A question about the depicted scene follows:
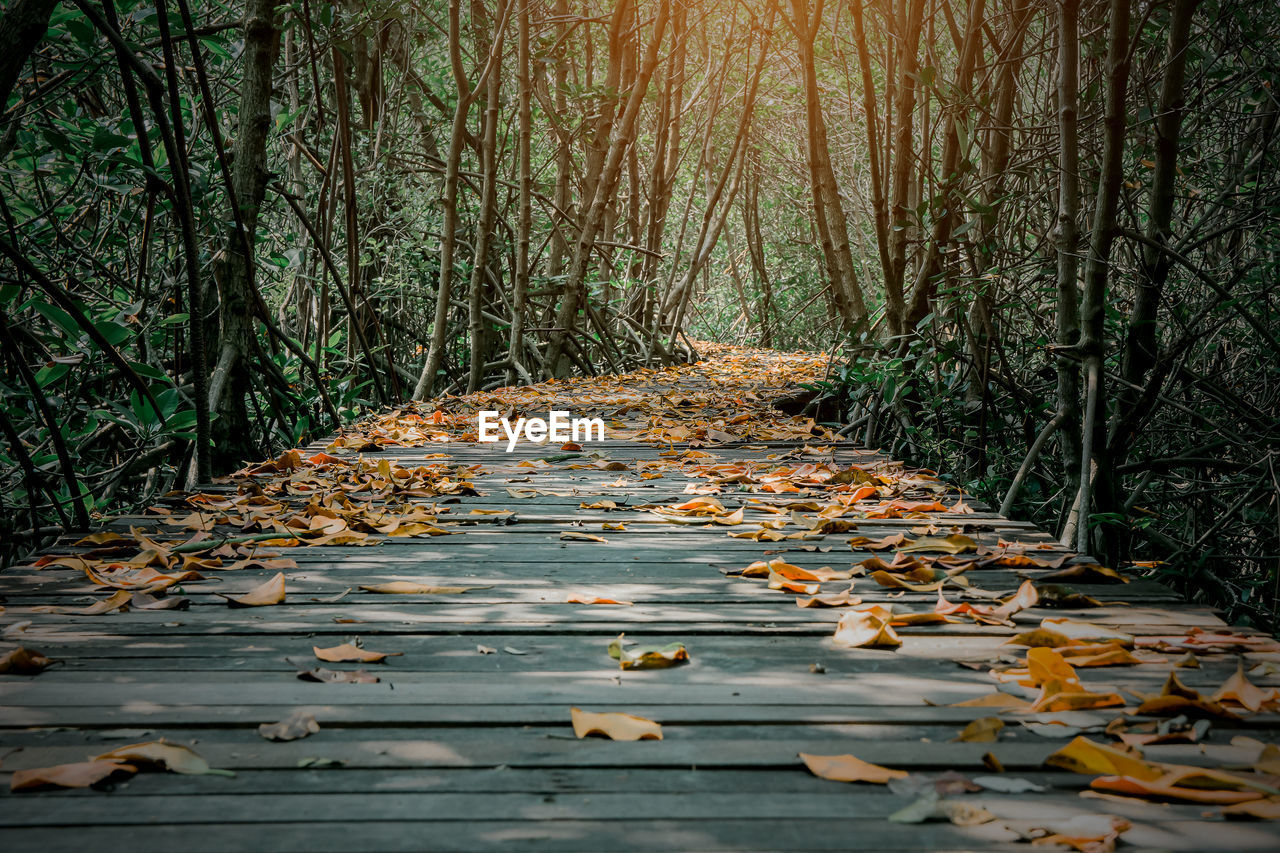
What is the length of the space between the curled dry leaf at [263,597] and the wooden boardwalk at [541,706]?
4cm

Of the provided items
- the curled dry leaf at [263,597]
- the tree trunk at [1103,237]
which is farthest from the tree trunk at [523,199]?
the curled dry leaf at [263,597]

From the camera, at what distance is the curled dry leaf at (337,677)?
1.42m

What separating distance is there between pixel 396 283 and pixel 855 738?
738 centimetres

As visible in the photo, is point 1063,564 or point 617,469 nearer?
point 1063,564

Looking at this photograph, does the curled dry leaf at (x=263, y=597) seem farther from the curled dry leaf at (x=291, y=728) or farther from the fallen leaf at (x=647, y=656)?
the fallen leaf at (x=647, y=656)

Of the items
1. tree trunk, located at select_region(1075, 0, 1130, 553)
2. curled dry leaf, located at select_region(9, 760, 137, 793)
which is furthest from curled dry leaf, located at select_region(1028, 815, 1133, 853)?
tree trunk, located at select_region(1075, 0, 1130, 553)

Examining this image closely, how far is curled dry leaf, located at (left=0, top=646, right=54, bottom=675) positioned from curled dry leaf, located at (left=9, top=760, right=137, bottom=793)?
40 cm

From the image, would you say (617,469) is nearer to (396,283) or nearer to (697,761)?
(697,761)

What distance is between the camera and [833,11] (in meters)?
11.1

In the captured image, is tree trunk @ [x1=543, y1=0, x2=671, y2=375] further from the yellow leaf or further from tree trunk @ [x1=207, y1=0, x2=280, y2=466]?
the yellow leaf

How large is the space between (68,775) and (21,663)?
47 cm

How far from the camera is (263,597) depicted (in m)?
1.85

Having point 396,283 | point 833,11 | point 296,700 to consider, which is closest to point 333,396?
point 396,283

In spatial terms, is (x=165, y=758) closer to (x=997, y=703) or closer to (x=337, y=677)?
(x=337, y=677)
